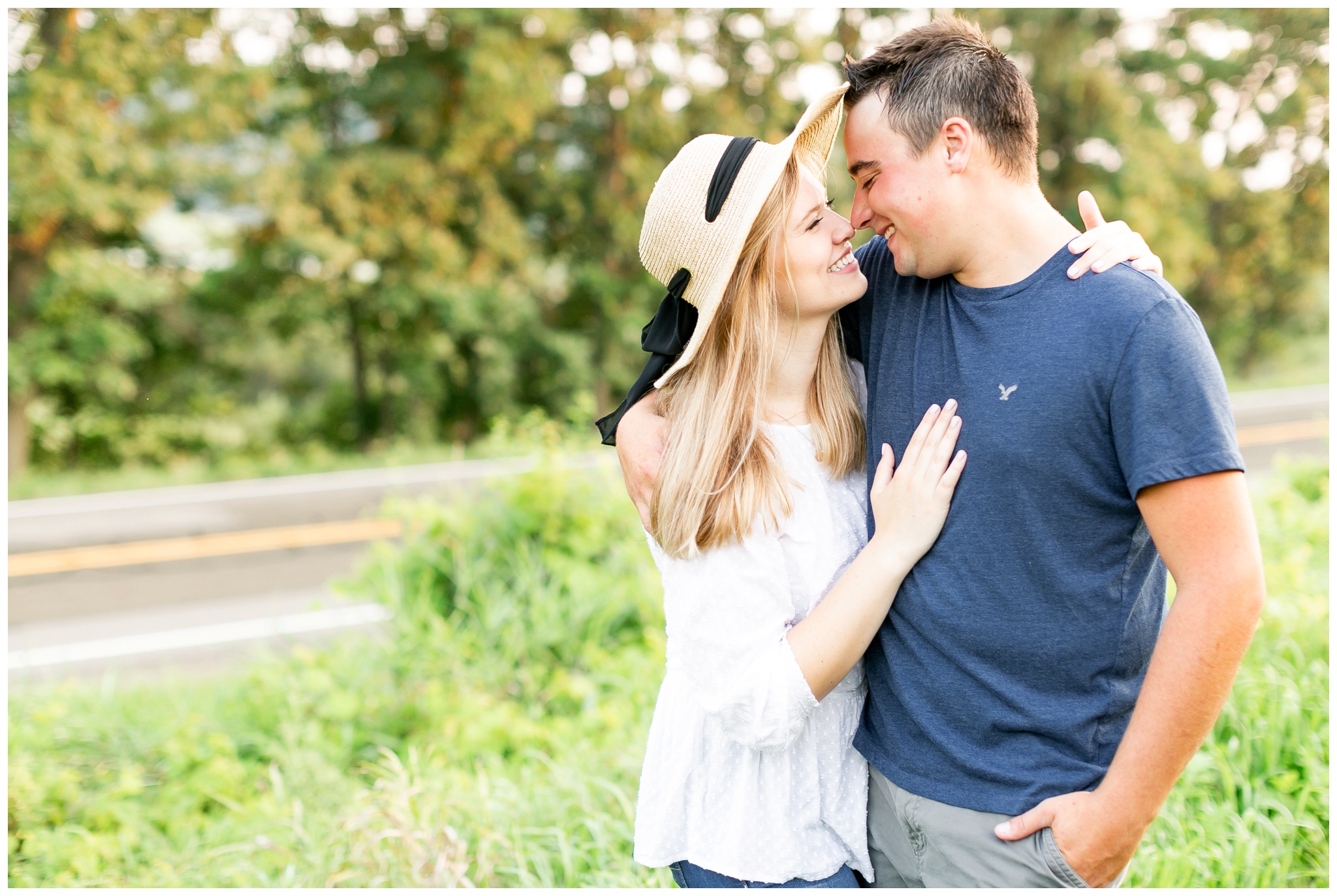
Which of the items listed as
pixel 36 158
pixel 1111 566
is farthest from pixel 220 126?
pixel 1111 566

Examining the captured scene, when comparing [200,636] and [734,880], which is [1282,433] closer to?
[200,636]

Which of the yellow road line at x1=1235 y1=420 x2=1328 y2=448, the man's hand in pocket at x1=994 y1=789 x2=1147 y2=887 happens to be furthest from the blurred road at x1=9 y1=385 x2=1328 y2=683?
the man's hand in pocket at x1=994 y1=789 x2=1147 y2=887

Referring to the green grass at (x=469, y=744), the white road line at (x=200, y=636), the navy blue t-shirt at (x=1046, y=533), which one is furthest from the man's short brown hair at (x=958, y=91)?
the white road line at (x=200, y=636)

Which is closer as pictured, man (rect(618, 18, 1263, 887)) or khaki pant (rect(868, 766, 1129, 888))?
man (rect(618, 18, 1263, 887))

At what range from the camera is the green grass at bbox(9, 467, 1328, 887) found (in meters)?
2.85

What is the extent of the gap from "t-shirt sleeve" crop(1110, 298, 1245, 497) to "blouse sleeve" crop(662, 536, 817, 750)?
Result: 2.08 feet

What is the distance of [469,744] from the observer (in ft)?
12.3

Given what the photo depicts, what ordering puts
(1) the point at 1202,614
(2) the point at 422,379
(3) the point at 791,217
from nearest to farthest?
(1) the point at 1202,614 < (3) the point at 791,217 < (2) the point at 422,379

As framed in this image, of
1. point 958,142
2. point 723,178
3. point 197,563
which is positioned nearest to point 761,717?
point 723,178

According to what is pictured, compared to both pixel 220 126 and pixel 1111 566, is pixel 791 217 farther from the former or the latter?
pixel 220 126

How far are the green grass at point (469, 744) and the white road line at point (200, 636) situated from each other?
115 centimetres

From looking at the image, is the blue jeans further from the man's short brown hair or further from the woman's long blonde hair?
the man's short brown hair

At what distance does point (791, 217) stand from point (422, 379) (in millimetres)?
12903

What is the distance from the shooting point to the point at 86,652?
5.91 m
